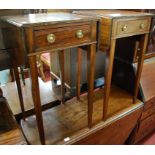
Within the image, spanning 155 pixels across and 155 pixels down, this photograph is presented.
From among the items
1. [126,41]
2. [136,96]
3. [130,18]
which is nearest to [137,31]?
[130,18]

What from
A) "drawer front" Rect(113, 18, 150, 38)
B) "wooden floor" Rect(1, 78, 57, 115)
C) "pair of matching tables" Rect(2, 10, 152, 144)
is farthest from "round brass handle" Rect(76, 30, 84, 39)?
"wooden floor" Rect(1, 78, 57, 115)

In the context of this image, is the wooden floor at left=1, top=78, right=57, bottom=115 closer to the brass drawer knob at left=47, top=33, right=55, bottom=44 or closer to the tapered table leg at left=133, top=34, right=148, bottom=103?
the tapered table leg at left=133, top=34, right=148, bottom=103

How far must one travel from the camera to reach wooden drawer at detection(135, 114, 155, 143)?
1.44 metres

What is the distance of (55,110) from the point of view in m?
1.29

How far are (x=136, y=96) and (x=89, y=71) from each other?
1.91 feet

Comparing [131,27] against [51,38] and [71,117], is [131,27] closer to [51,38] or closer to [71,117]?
[51,38]

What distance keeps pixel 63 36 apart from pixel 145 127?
3.77ft

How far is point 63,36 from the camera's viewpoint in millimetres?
727

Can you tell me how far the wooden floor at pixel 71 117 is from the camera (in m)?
1.04

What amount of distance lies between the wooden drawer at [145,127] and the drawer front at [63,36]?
3.15ft

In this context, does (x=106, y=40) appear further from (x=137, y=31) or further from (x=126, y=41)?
(x=126, y=41)

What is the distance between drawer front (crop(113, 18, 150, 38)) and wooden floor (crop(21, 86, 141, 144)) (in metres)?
0.56

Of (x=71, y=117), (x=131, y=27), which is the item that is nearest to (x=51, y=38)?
(x=131, y=27)

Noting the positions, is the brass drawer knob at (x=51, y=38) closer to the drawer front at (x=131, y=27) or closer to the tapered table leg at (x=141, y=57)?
the drawer front at (x=131, y=27)
